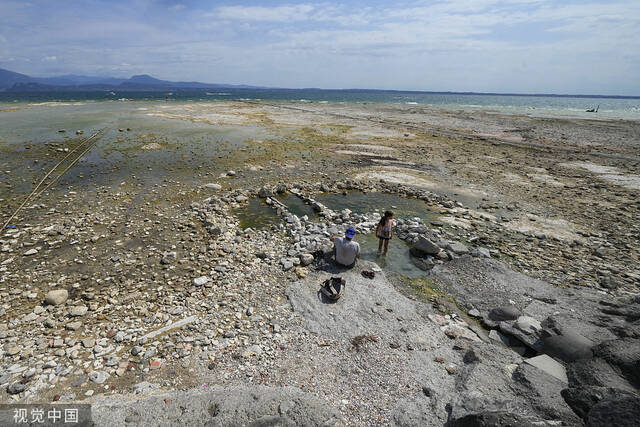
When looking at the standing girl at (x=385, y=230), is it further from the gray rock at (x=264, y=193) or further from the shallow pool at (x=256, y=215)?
the gray rock at (x=264, y=193)

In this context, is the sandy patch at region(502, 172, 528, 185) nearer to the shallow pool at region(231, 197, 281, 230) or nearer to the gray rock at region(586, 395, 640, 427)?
the shallow pool at region(231, 197, 281, 230)

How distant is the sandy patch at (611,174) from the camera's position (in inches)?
680

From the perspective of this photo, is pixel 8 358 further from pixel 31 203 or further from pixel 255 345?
pixel 31 203

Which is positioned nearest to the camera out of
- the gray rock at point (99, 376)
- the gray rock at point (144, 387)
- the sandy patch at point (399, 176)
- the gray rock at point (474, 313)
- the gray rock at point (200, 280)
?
the gray rock at point (144, 387)

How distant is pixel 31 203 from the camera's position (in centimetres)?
1163

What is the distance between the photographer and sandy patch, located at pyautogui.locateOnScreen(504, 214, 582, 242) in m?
10.9

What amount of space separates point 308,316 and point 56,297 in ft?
19.7

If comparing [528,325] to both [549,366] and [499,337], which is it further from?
[549,366]

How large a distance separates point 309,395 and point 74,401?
3757 millimetres

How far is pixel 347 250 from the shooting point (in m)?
8.12

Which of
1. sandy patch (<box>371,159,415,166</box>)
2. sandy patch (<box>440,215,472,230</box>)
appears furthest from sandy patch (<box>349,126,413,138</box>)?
sandy patch (<box>440,215,472,230</box>)

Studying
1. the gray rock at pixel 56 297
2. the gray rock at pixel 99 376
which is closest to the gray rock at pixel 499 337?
the gray rock at pixel 99 376

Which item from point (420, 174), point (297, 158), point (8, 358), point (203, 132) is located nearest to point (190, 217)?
point (8, 358)

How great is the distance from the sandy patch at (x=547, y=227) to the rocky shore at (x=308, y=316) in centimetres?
9
